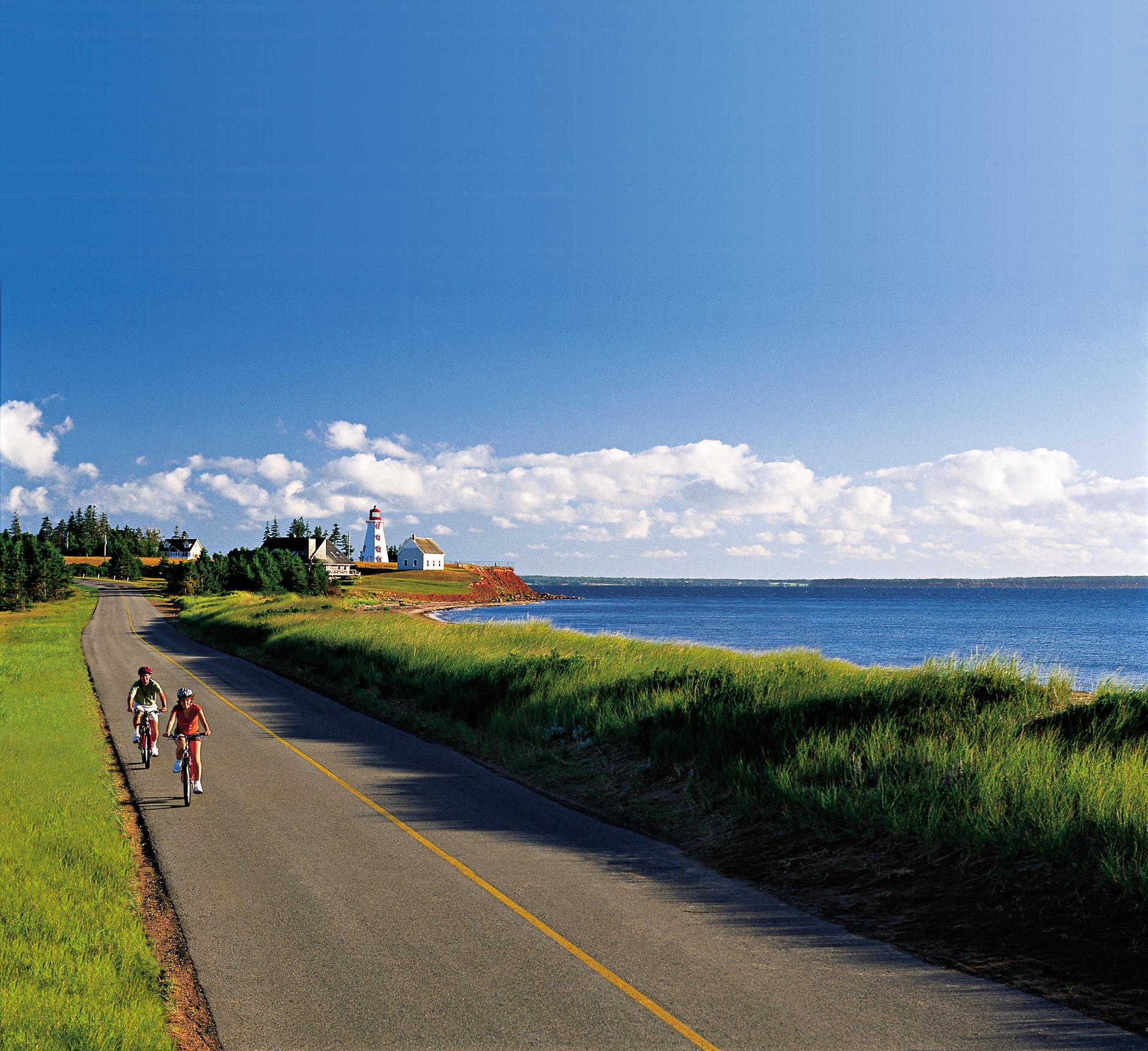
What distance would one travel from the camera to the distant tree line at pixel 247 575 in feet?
367

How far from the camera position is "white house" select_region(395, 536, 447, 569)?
18362 cm

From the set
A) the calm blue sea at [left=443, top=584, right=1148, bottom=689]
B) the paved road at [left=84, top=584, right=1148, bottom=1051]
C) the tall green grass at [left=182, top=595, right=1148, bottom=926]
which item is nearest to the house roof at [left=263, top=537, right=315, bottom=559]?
the calm blue sea at [left=443, top=584, right=1148, bottom=689]

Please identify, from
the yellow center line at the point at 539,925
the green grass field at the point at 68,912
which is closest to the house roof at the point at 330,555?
the green grass field at the point at 68,912

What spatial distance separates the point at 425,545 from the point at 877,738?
17775cm

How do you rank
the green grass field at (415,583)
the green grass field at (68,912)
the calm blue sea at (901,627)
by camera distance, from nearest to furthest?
the green grass field at (68,912), the calm blue sea at (901,627), the green grass field at (415,583)

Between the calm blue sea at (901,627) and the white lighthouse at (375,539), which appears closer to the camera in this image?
the calm blue sea at (901,627)

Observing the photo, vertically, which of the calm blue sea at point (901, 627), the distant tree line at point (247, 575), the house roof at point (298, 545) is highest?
the house roof at point (298, 545)

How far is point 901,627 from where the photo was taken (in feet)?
312

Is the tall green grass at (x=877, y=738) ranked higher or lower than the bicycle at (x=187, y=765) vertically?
higher

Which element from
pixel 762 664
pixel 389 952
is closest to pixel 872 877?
pixel 389 952

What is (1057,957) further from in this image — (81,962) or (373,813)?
Result: (373,813)

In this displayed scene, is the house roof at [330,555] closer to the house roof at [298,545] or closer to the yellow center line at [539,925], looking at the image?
the house roof at [298,545]

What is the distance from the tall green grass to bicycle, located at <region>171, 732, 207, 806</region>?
6.92 metres

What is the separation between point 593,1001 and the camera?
680 centimetres
